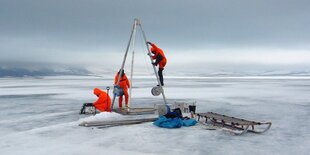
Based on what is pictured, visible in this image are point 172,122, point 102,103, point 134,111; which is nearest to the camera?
point 172,122

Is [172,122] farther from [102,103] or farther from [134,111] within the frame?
[102,103]

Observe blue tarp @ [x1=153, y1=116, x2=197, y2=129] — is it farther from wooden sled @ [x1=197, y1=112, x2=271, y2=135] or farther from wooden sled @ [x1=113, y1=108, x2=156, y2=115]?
wooden sled @ [x1=113, y1=108, x2=156, y2=115]

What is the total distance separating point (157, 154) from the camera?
239 inches

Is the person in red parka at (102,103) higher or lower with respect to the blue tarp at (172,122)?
higher

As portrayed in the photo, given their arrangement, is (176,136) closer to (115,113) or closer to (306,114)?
(115,113)

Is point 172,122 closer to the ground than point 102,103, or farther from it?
closer to the ground

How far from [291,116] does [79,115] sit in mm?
7486

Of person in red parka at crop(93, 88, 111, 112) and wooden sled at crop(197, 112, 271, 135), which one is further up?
person in red parka at crop(93, 88, 111, 112)

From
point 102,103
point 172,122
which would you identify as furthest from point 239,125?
point 102,103

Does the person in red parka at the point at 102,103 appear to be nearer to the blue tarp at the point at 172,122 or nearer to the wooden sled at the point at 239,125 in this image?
the blue tarp at the point at 172,122

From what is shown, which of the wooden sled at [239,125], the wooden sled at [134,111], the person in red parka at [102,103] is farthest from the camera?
the person in red parka at [102,103]

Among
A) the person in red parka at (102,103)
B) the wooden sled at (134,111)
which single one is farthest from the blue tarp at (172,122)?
the person in red parka at (102,103)

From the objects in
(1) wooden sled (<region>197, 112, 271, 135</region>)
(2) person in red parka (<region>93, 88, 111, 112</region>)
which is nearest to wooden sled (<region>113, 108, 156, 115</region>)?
(2) person in red parka (<region>93, 88, 111, 112</region>)

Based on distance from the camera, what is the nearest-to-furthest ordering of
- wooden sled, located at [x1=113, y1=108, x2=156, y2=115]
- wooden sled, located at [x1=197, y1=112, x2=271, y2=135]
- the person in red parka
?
wooden sled, located at [x1=197, y1=112, x2=271, y2=135] < wooden sled, located at [x1=113, y1=108, x2=156, y2=115] < the person in red parka
